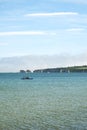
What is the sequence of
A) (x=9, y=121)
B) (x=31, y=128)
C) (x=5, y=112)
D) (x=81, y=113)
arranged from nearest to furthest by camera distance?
(x=31, y=128) < (x=9, y=121) < (x=81, y=113) < (x=5, y=112)

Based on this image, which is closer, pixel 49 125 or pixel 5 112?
pixel 49 125

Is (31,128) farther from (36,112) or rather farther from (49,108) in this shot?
(49,108)

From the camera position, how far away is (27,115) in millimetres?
45656

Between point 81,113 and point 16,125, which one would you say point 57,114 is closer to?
point 81,113

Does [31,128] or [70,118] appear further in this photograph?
[70,118]

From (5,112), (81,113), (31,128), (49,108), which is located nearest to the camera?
(31,128)

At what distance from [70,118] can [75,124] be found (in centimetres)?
363

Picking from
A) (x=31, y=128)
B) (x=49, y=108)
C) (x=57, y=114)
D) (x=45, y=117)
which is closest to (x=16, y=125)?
(x=31, y=128)

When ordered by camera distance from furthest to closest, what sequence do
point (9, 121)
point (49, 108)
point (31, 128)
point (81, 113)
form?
point (49, 108), point (81, 113), point (9, 121), point (31, 128)

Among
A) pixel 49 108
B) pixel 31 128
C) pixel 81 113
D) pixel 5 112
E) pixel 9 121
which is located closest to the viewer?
pixel 31 128

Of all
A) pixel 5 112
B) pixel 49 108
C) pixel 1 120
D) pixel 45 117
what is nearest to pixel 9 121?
pixel 1 120

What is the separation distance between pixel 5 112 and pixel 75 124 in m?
13.3

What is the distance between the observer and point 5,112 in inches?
1922

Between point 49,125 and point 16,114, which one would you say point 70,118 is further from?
point 16,114
